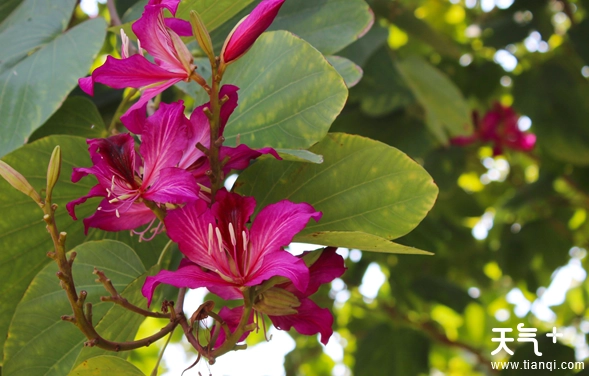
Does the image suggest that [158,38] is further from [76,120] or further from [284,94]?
[76,120]

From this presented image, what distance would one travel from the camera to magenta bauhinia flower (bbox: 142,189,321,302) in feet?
1.55

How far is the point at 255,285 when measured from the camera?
1.56ft

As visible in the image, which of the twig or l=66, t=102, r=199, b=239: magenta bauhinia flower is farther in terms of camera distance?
the twig

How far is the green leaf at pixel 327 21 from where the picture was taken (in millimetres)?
Answer: 740

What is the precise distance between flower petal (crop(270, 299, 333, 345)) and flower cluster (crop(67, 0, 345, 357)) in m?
0.02

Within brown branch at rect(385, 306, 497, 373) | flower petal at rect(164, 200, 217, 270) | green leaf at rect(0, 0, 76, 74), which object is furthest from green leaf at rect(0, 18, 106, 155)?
brown branch at rect(385, 306, 497, 373)

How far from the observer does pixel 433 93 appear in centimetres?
121

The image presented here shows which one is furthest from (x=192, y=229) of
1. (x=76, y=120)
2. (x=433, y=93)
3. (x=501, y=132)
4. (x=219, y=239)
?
(x=501, y=132)

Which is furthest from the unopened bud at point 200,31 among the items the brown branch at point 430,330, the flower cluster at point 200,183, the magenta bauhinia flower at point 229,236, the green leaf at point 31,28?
the brown branch at point 430,330

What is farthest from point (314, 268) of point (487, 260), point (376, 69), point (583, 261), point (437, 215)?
point (583, 261)

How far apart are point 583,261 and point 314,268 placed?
1.86m

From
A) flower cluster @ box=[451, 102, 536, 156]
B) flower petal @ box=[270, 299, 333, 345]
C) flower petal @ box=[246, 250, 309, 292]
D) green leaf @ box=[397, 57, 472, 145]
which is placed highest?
flower petal @ box=[246, 250, 309, 292]

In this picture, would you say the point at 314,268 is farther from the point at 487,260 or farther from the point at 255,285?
the point at 487,260

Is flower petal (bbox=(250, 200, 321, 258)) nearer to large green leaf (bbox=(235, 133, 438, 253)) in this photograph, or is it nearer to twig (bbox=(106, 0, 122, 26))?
large green leaf (bbox=(235, 133, 438, 253))
